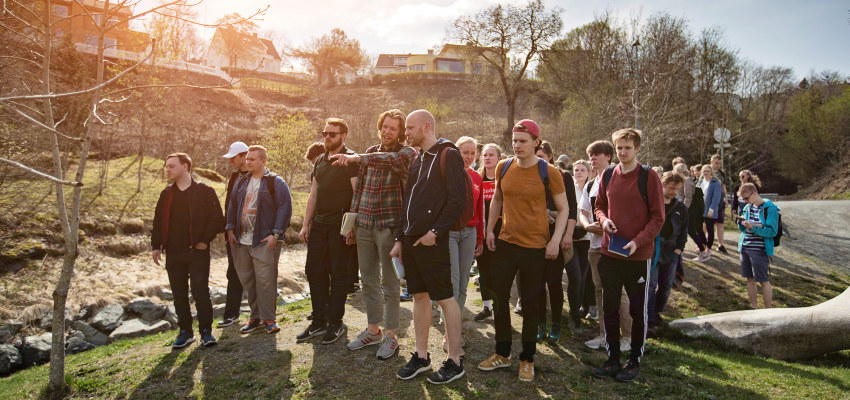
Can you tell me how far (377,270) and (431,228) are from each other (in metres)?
1.24

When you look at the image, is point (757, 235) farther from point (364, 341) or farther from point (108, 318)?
point (108, 318)

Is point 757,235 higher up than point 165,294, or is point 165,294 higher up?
point 757,235

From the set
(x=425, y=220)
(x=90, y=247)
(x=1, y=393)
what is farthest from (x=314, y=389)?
(x=90, y=247)

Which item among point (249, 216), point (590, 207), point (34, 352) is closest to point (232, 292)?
point (249, 216)

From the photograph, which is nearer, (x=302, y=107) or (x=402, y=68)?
(x=302, y=107)

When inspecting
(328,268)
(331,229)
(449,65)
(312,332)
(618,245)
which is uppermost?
(449,65)

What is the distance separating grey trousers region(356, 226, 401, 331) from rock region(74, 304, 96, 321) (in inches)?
253

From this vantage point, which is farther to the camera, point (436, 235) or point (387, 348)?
point (387, 348)

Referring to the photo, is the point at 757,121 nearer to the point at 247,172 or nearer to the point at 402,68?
the point at 247,172

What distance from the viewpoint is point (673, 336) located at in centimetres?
575

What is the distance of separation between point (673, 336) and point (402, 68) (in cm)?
7980

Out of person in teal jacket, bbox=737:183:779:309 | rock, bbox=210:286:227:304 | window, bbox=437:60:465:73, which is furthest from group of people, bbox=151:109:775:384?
window, bbox=437:60:465:73

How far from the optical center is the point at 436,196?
3.74 m

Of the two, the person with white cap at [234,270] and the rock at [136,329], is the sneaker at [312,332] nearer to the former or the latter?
the person with white cap at [234,270]
